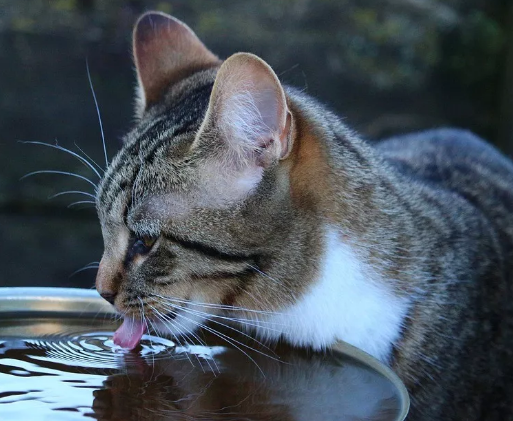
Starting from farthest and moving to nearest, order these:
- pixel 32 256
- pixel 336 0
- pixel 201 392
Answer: pixel 336 0, pixel 32 256, pixel 201 392

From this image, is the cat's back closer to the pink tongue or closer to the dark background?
the pink tongue

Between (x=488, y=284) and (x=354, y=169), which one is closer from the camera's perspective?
(x=354, y=169)

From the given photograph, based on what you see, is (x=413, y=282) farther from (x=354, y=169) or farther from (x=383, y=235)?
(x=354, y=169)

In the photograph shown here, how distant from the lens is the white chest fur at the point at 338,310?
71.5 inches

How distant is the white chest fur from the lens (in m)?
1.82

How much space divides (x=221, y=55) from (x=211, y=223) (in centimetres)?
271

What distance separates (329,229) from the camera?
1.82 meters

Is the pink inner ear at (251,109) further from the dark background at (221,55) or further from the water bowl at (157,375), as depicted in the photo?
the dark background at (221,55)

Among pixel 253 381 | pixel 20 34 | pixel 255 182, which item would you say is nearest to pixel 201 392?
pixel 253 381

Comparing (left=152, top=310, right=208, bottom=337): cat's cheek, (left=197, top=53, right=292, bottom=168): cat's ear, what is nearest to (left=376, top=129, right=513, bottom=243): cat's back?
(left=197, top=53, right=292, bottom=168): cat's ear

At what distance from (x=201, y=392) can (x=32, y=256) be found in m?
2.74

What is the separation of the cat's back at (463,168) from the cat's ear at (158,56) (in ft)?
2.17

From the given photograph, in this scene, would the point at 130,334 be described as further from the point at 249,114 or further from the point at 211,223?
the point at 249,114

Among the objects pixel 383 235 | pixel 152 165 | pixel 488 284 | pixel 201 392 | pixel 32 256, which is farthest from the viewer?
pixel 32 256
